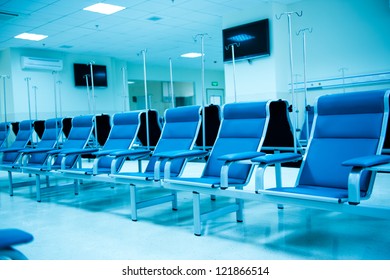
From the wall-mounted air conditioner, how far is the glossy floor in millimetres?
6553

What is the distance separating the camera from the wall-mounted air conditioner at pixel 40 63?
30.7 ft

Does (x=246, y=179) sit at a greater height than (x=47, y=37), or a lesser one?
lesser

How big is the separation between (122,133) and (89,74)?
6.88m

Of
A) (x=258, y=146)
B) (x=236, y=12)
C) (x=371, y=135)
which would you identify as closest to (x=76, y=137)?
(x=258, y=146)

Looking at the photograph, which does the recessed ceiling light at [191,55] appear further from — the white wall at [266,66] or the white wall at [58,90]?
the white wall at [266,66]

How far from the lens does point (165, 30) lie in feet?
28.0

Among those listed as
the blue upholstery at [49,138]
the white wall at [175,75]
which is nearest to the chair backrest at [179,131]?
the blue upholstery at [49,138]

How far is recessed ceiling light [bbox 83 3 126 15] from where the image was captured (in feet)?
22.0

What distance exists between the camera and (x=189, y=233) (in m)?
2.65

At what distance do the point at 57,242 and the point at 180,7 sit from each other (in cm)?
541

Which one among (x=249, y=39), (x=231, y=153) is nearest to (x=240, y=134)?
(x=231, y=153)

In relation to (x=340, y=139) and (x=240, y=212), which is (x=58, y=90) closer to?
(x=240, y=212)
